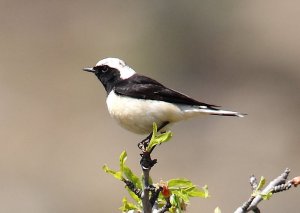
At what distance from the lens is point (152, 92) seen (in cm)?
722

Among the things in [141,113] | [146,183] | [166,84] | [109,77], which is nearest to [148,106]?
[141,113]

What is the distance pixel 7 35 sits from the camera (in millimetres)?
28000

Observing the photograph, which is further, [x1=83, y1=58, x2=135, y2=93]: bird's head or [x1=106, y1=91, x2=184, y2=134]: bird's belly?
[x1=83, y1=58, x2=135, y2=93]: bird's head

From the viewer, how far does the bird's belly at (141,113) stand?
22.6 feet

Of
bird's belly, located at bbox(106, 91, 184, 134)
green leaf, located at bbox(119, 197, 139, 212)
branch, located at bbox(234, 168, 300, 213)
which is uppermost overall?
bird's belly, located at bbox(106, 91, 184, 134)

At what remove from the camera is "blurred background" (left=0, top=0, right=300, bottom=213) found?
2123cm

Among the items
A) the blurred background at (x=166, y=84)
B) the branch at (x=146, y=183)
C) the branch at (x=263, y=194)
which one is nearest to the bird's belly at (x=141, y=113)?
the branch at (x=146, y=183)

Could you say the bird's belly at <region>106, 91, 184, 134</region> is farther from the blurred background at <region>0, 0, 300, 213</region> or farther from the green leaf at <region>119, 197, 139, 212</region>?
the blurred background at <region>0, 0, 300, 213</region>

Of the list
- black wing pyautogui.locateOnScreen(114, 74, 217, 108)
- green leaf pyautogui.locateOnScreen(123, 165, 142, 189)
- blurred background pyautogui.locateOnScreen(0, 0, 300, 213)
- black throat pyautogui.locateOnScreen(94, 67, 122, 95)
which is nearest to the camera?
green leaf pyautogui.locateOnScreen(123, 165, 142, 189)

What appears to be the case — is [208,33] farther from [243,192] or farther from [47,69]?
[243,192]

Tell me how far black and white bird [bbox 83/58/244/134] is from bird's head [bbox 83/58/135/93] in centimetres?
24

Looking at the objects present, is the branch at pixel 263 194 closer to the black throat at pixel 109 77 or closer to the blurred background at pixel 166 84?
the black throat at pixel 109 77

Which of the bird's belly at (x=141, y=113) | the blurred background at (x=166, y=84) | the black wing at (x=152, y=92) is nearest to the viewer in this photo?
the bird's belly at (x=141, y=113)

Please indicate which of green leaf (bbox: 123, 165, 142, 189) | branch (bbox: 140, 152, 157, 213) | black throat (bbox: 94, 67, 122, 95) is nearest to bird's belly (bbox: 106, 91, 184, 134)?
black throat (bbox: 94, 67, 122, 95)
